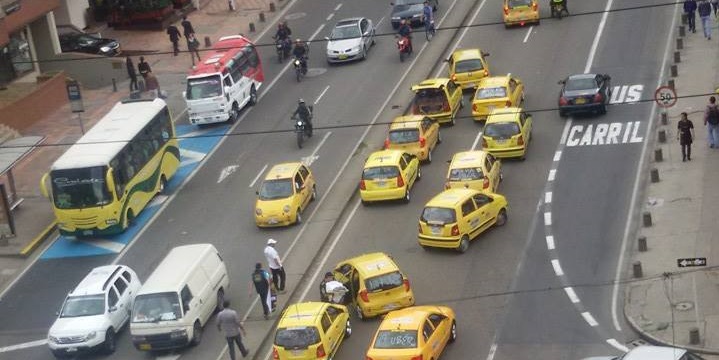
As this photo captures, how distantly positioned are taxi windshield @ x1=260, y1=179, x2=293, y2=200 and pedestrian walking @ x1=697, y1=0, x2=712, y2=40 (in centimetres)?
2016

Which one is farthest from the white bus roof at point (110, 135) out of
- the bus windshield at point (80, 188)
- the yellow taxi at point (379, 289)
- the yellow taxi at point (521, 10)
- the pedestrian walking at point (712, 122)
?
the pedestrian walking at point (712, 122)

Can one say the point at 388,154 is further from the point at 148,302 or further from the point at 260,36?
the point at 260,36

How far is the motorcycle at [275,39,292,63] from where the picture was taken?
65938 mm

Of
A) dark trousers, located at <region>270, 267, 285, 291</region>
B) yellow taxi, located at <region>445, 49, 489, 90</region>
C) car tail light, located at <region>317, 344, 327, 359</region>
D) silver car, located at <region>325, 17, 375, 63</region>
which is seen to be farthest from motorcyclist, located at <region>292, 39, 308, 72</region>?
car tail light, located at <region>317, 344, 327, 359</region>

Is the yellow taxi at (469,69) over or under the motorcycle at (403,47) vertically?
over

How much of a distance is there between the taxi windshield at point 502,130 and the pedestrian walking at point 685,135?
5.44m

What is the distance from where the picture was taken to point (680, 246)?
41875mm

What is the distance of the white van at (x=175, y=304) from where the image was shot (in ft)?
132

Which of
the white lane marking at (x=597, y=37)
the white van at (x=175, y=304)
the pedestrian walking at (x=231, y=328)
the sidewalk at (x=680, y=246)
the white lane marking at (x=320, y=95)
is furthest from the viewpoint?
the white lane marking at (x=320, y=95)

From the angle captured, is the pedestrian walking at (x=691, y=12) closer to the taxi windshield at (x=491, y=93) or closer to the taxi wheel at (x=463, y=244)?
the taxi windshield at (x=491, y=93)

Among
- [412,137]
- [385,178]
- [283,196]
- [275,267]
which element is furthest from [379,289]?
[412,137]

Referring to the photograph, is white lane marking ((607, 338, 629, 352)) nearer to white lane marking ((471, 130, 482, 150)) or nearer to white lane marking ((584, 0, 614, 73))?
white lane marking ((471, 130, 482, 150))

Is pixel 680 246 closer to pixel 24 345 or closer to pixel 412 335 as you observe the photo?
pixel 412 335

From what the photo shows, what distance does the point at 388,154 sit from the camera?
48969 millimetres
